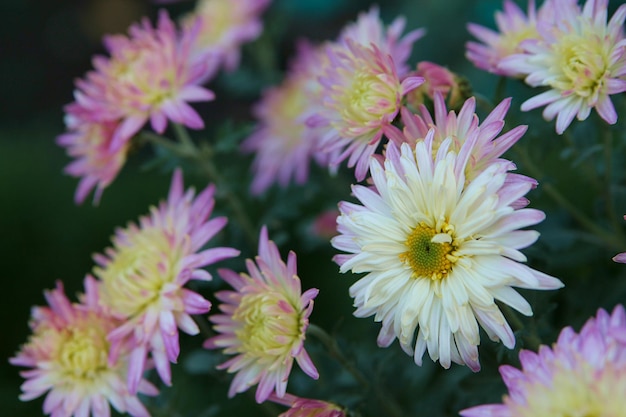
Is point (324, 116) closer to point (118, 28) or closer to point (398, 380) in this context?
point (398, 380)

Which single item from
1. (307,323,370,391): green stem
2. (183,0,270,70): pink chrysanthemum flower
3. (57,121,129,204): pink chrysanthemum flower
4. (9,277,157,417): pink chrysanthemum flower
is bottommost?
(307,323,370,391): green stem

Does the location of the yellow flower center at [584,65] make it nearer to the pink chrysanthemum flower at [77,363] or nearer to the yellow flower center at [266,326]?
the yellow flower center at [266,326]

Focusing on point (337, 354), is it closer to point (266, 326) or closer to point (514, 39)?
point (266, 326)

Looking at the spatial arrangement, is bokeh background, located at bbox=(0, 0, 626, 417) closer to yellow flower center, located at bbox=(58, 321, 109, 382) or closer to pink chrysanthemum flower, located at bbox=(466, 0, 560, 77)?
yellow flower center, located at bbox=(58, 321, 109, 382)

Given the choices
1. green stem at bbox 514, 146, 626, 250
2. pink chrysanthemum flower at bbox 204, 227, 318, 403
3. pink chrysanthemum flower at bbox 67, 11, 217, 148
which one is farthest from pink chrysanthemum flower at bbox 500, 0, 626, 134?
pink chrysanthemum flower at bbox 67, 11, 217, 148

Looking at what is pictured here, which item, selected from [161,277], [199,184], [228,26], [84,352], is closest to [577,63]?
[161,277]

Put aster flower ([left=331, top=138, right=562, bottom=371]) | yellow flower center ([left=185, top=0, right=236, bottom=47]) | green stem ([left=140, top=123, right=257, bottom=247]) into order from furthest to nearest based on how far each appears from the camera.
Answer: yellow flower center ([left=185, top=0, right=236, bottom=47]) → green stem ([left=140, top=123, right=257, bottom=247]) → aster flower ([left=331, top=138, right=562, bottom=371])
